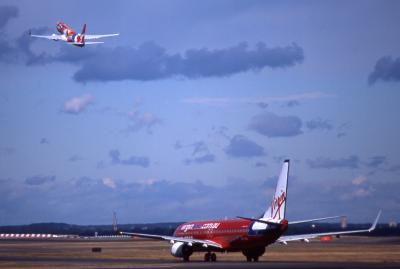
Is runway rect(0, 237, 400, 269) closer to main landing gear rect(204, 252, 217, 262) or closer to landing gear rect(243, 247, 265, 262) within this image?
landing gear rect(243, 247, 265, 262)

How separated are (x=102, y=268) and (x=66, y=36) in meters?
38.5

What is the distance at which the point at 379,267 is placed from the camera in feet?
189

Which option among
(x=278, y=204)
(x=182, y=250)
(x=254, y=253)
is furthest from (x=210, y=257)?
(x=278, y=204)

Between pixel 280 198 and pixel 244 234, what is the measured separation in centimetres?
503

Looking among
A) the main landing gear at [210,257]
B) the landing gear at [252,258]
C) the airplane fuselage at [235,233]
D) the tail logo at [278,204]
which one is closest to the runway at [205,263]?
the landing gear at [252,258]

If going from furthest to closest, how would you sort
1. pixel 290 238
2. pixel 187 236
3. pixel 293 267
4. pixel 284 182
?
pixel 187 236, pixel 290 238, pixel 284 182, pixel 293 267

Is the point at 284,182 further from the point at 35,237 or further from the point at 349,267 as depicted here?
the point at 35,237

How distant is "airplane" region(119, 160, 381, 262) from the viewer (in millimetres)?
72812

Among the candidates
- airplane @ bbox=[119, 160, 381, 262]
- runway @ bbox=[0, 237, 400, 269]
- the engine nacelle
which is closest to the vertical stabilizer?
airplane @ bbox=[119, 160, 381, 262]

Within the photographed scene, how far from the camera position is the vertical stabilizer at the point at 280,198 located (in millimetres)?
72688

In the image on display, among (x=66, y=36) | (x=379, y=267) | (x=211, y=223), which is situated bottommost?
(x=379, y=267)

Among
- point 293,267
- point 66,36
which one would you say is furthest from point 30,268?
point 66,36

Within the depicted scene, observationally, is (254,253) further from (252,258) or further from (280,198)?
(280,198)

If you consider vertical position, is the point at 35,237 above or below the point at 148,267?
above
